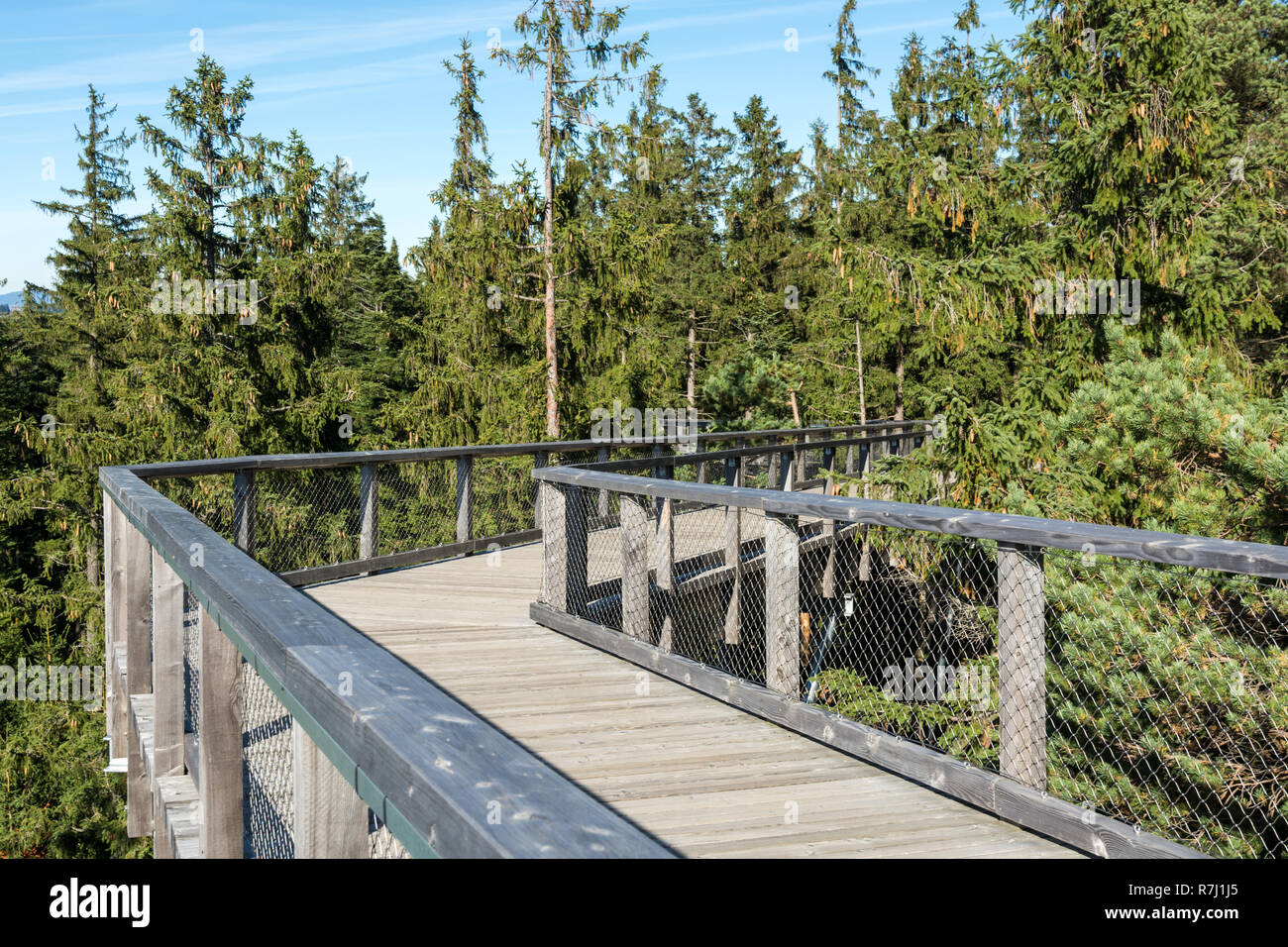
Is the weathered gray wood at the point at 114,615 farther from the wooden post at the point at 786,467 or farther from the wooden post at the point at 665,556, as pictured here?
the wooden post at the point at 786,467

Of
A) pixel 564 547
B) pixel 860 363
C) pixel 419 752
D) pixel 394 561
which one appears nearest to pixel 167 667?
pixel 419 752

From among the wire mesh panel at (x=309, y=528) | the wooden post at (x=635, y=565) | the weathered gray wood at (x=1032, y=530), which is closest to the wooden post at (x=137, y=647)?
the wooden post at (x=635, y=565)

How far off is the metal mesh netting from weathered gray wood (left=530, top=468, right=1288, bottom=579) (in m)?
0.10

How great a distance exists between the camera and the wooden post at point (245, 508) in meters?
8.10

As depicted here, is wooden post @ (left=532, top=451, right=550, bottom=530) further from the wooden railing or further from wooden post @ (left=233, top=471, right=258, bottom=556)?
the wooden railing

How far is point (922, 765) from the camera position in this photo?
180 inches

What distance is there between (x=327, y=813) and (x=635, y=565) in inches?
196

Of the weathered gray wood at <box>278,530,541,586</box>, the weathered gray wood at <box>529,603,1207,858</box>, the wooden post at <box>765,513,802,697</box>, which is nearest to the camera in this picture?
the weathered gray wood at <box>529,603,1207,858</box>

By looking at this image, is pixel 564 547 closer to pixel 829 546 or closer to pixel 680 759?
pixel 680 759

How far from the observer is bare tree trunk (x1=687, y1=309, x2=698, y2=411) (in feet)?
131

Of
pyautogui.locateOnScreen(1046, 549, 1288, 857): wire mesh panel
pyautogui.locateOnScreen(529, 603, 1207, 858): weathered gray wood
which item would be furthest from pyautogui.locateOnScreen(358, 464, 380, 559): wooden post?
pyautogui.locateOnScreen(1046, 549, 1288, 857): wire mesh panel

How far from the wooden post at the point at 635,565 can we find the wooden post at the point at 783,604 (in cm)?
148
